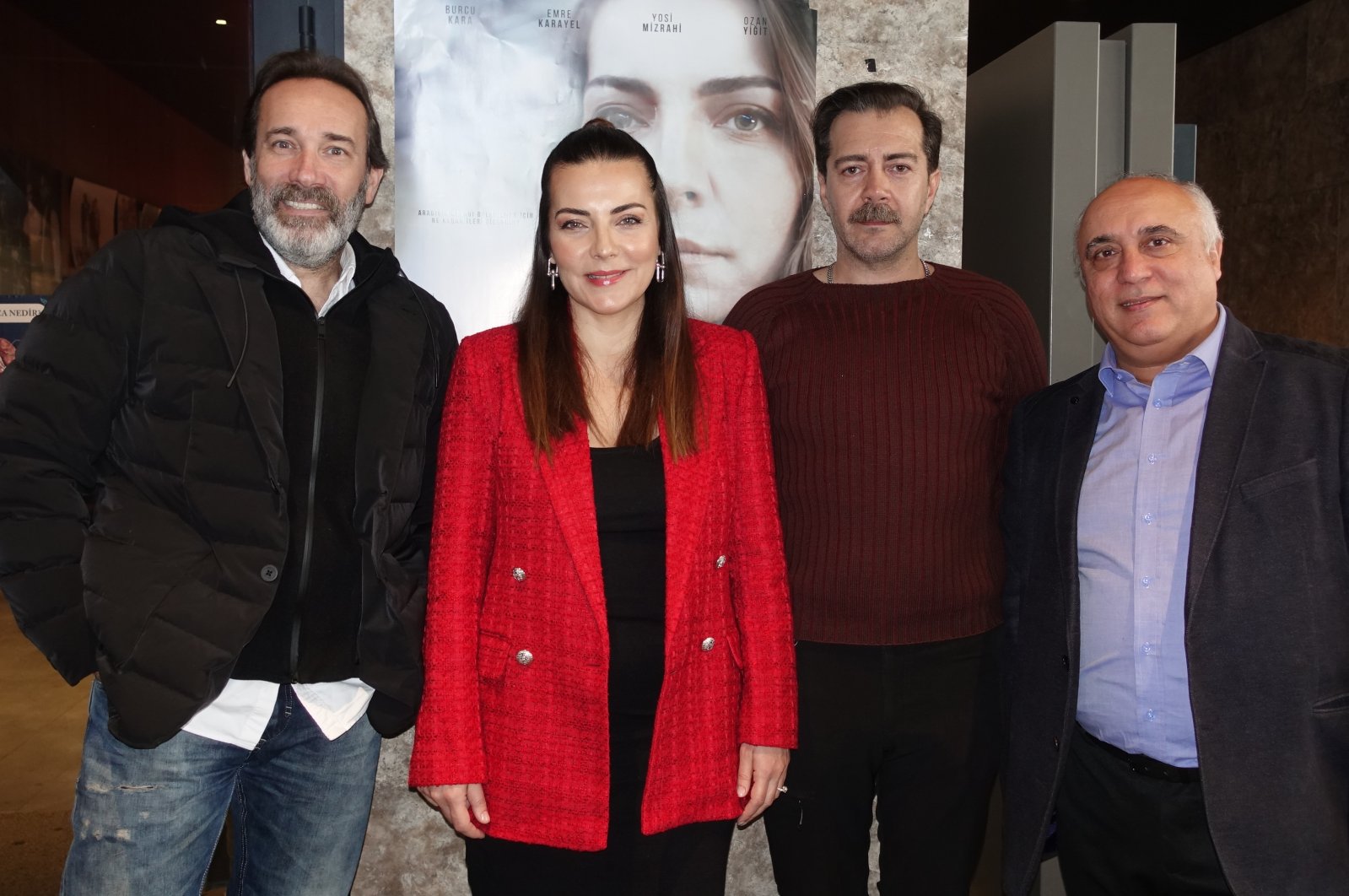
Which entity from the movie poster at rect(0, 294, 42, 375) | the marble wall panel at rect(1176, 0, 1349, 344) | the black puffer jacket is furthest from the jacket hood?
the marble wall panel at rect(1176, 0, 1349, 344)

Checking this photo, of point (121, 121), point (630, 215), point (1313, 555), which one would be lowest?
point (1313, 555)

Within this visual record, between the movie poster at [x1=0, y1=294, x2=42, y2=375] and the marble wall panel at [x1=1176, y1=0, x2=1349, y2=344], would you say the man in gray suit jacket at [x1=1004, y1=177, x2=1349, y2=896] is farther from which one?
the marble wall panel at [x1=1176, y1=0, x2=1349, y2=344]

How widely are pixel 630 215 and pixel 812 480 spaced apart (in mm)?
749

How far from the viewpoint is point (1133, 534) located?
6.55 ft

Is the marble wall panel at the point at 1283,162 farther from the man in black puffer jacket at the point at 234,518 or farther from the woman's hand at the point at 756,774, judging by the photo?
the man in black puffer jacket at the point at 234,518

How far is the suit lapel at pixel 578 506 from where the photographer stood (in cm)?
187

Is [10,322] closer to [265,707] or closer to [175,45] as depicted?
[175,45]

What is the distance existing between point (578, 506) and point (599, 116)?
5.03ft

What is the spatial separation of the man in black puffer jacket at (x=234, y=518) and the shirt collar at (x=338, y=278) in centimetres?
1

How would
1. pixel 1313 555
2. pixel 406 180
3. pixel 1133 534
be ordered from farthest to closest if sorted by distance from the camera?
1. pixel 406 180
2. pixel 1133 534
3. pixel 1313 555

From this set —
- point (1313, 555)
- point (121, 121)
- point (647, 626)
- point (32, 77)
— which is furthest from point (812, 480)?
point (32, 77)

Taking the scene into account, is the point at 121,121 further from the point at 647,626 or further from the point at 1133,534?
the point at 1133,534

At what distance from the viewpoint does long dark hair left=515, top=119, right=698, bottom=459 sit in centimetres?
196

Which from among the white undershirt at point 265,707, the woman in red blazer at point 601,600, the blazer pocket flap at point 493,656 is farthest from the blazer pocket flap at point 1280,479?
the white undershirt at point 265,707
